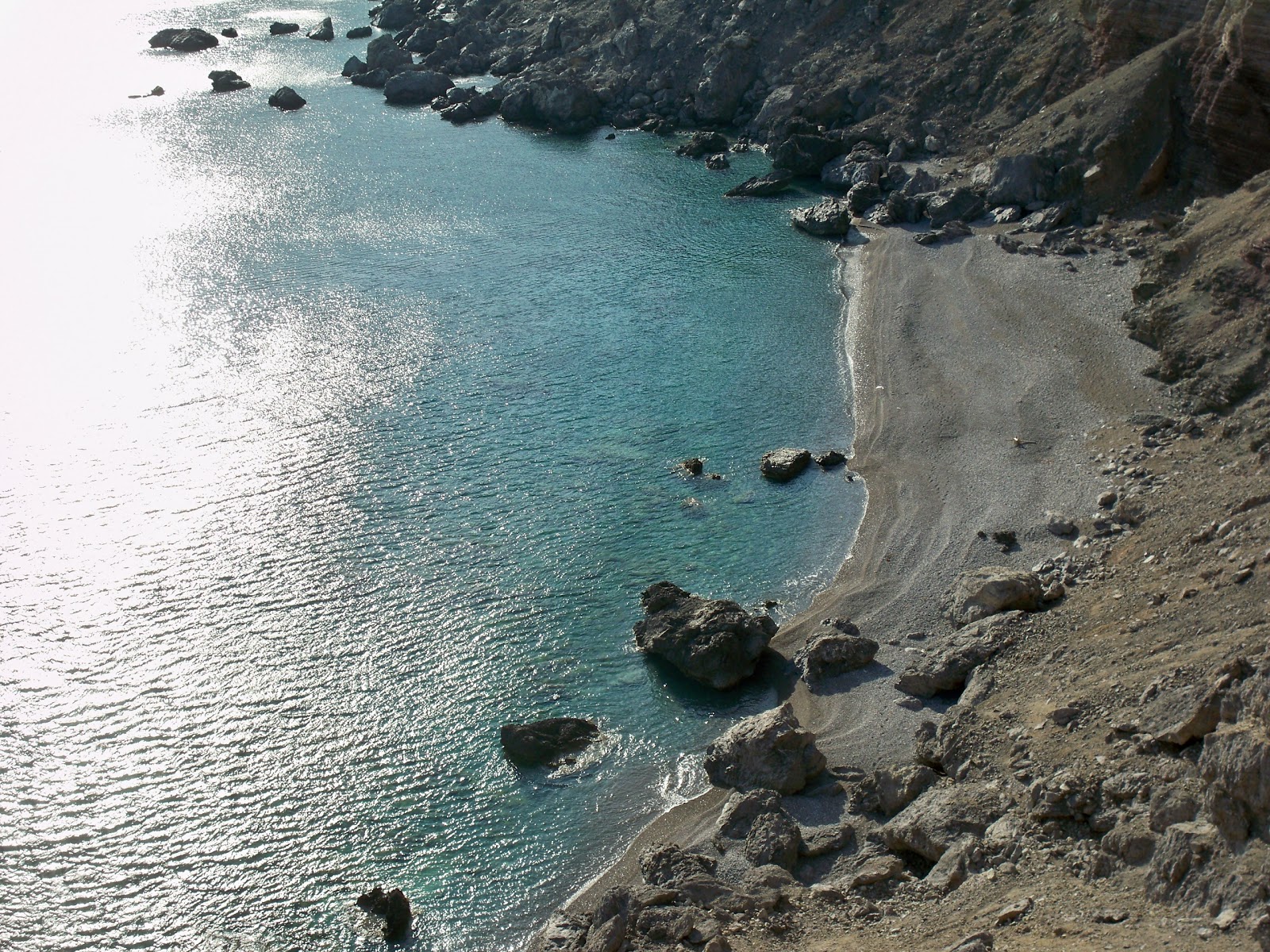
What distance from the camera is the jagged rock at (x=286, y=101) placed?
115 m

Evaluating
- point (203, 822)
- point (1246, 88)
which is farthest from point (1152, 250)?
point (203, 822)

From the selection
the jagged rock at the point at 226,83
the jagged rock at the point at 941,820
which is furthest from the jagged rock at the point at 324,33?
the jagged rock at the point at 941,820

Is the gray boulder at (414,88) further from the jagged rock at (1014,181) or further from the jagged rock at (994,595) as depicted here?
the jagged rock at (994,595)

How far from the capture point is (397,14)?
5910 inches

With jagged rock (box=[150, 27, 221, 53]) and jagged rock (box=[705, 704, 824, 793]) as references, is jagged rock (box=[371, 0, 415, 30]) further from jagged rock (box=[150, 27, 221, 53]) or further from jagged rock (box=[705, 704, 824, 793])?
jagged rock (box=[705, 704, 824, 793])

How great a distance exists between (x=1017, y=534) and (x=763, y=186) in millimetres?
49725

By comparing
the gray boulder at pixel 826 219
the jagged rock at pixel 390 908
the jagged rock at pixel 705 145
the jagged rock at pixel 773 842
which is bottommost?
the jagged rock at pixel 390 908

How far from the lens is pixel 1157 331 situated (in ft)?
183

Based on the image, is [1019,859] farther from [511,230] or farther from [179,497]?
[511,230]

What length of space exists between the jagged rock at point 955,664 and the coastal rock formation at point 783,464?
49.8 feet

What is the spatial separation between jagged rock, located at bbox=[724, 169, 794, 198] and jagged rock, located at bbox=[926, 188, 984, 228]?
15288 millimetres

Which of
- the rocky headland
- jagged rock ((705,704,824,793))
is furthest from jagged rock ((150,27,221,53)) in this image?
jagged rock ((705,704,824,793))

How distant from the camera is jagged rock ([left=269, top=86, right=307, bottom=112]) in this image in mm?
115188

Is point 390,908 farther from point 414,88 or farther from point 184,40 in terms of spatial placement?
point 184,40
